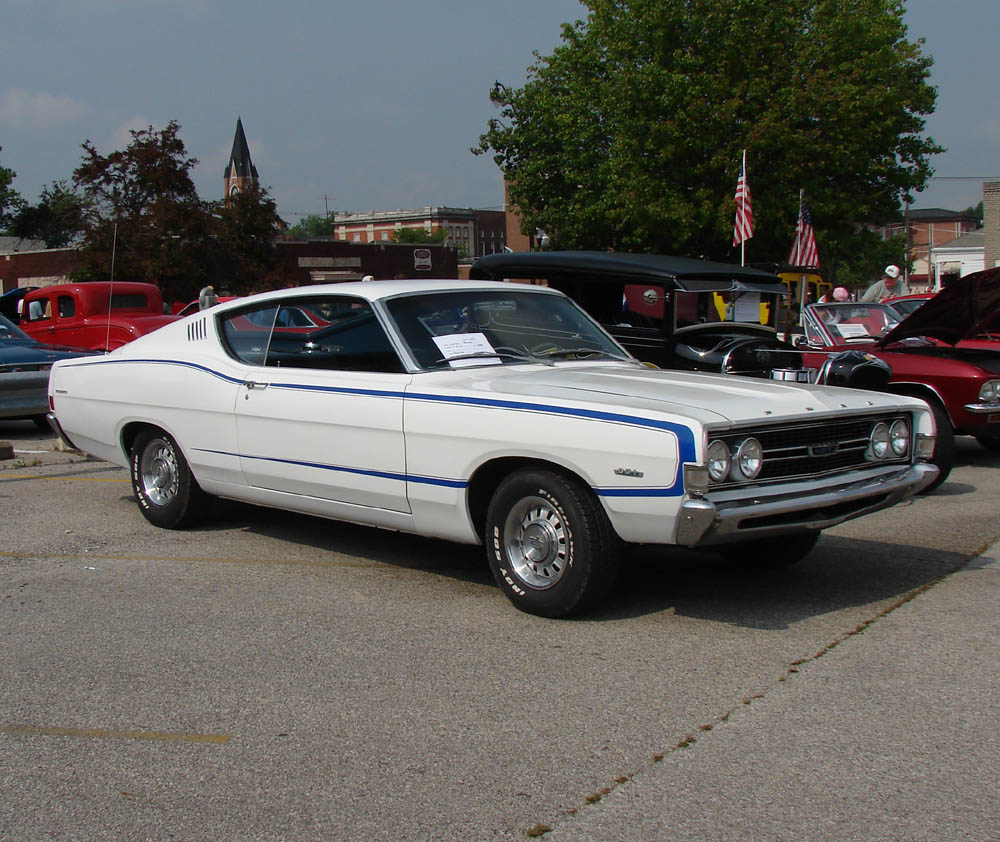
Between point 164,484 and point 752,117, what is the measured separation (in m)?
29.9

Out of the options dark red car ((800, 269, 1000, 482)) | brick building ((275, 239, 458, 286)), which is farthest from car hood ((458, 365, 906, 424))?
brick building ((275, 239, 458, 286))

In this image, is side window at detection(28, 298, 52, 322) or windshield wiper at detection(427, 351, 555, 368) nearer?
windshield wiper at detection(427, 351, 555, 368)

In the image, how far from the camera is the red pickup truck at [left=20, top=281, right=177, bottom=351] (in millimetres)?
18219

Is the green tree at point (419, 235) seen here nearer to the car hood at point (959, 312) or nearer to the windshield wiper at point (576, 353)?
the car hood at point (959, 312)

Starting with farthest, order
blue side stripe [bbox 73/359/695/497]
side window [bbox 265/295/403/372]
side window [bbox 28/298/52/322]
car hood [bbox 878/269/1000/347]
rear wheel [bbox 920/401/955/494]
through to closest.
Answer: side window [bbox 28/298/52/322]
car hood [bbox 878/269/1000/347]
rear wheel [bbox 920/401/955/494]
side window [bbox 265/295/403/372]
blue side stripe [bbox 73/359/695/497]

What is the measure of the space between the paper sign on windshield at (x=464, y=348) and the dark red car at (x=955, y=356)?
4.36 meters

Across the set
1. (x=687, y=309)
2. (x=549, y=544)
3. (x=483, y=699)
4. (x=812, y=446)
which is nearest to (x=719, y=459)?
(x=812, y=446)

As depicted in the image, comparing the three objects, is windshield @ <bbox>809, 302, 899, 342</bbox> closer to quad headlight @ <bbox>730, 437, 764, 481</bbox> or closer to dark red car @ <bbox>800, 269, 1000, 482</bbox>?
dark red car @ <bbox>800, 269, 1000, 482</bbox>

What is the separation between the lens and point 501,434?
5070 millimetres

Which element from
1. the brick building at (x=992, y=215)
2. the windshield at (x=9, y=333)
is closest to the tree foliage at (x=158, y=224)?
the windshield at (x=9, y=333)

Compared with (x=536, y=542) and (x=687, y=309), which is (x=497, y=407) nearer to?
(x=536, y=542)

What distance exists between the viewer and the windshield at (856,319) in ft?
38.8

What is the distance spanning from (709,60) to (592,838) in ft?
112

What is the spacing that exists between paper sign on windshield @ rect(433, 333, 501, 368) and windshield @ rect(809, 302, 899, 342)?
6.82 meters
